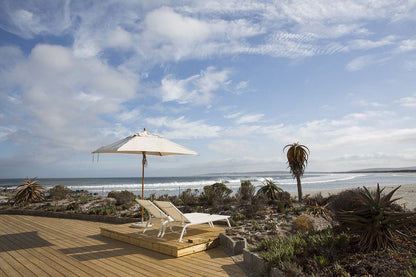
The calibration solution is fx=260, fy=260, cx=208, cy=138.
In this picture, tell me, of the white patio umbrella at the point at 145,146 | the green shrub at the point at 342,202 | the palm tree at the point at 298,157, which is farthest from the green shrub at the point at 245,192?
the white patio umbrella at the point at 145,146

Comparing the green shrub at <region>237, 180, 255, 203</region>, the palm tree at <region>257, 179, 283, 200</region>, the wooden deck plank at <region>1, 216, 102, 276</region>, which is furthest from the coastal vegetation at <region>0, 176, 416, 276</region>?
the wooden deck plank at <region>1, 216, 102, 276</region>

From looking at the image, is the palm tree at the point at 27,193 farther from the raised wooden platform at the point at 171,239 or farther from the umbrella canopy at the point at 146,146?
the umbrella canopy at the point at 146,146

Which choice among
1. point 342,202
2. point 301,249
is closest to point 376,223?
point 301,249

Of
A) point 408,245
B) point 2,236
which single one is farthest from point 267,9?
point 2,236

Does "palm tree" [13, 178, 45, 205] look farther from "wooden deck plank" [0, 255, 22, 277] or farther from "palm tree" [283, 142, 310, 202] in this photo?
"palm tree" [283, 142, 310, 202]

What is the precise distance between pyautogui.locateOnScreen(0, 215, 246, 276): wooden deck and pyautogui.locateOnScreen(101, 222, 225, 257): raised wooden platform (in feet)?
0.32

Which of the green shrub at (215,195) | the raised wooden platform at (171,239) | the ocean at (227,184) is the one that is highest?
the green shrub at (215,195)

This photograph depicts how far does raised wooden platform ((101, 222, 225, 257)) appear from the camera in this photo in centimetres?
410

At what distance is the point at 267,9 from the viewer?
20.4 feet

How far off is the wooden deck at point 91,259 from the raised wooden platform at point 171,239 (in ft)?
0.32

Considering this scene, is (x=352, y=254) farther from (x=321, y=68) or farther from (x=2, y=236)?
(x=2, y=236)

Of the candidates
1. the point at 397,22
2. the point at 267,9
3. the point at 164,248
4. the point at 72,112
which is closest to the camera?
the point at 164,248

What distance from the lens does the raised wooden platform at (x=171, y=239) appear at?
4.10 metres

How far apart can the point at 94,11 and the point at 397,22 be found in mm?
7190
